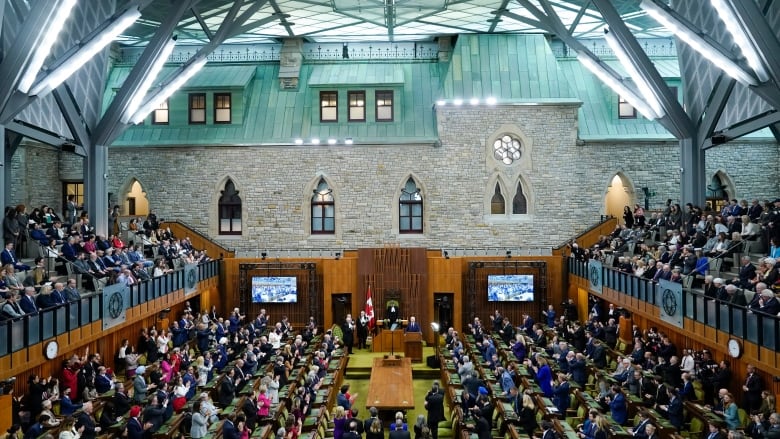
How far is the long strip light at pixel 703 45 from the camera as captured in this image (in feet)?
61.1

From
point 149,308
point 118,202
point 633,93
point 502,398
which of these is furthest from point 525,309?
point 118,202

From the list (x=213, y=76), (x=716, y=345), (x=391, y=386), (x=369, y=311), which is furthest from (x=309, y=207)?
(x=716, y=345)

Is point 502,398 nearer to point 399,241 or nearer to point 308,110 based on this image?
point 399,241

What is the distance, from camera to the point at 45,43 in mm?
16828

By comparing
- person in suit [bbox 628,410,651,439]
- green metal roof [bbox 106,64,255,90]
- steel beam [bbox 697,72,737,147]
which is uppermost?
green metal roof [bbox 106,64,255,90]

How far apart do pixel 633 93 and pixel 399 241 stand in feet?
37.5

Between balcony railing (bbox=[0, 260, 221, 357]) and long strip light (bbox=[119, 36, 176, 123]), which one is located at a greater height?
long strip light (bbox=[119, 36, 176, 123])

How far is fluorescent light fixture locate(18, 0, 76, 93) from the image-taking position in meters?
16.6

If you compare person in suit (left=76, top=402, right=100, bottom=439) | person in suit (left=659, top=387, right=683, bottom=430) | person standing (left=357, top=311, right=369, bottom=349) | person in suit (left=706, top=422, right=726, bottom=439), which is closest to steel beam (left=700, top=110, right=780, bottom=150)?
person in suit (left=659, top=387, right=683, bottom=430)

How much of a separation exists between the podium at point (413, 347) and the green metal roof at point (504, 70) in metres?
11.6

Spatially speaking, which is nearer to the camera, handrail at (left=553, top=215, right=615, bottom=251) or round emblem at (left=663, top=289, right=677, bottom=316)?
round emblem at (left=663, top=289, right=677, bottom=316)

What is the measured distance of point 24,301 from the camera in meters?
14.2

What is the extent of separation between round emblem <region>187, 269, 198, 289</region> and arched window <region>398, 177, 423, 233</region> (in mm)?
9493

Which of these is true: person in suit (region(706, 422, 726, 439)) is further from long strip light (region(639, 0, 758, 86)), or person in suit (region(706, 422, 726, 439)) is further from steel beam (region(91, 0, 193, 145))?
steel beam (region(91, 0, 193, 145))
